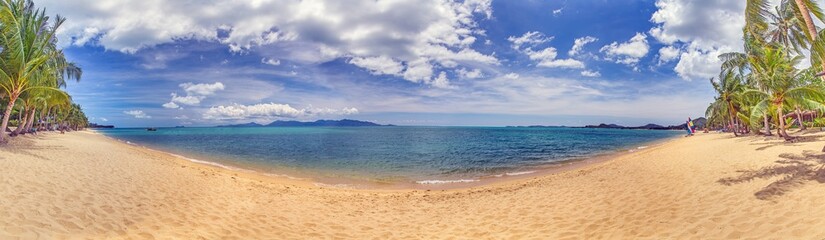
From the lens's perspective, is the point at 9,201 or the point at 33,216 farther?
the point at 9,201

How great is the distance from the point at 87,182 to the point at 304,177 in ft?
33.2

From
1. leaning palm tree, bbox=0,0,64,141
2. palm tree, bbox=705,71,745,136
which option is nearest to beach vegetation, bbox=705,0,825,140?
palm tree, bbox=705,71,745,136

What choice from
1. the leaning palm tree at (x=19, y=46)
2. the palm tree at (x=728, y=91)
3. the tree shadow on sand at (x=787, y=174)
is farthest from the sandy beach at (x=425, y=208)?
the palm tree at (x=728, y=91)

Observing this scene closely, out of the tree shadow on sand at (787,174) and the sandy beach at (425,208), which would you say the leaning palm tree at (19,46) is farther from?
the tree shadow on sand at (787,174)

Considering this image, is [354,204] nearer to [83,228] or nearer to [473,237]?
[473,237]

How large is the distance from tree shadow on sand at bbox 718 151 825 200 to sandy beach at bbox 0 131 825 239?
0.10 feet

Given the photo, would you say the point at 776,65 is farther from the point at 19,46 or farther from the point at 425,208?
the point at 19,46

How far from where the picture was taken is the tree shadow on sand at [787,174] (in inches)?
325

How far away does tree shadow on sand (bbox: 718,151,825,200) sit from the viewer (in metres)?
8.27

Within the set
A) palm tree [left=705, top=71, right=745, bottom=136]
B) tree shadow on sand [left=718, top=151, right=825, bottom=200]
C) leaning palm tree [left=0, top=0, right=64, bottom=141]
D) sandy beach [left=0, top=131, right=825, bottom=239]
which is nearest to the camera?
sandy beach [left=0, top=131, right=825, bottom=239]

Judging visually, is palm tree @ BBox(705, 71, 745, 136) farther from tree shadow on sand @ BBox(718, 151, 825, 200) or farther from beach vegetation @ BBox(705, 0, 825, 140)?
tree shadow on sand @ BBox(718, 151, 825, 200)

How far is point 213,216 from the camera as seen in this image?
8469 millimetres

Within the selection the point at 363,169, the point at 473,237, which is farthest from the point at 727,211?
the point at 363,169

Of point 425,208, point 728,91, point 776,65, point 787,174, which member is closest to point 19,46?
point 425,208
